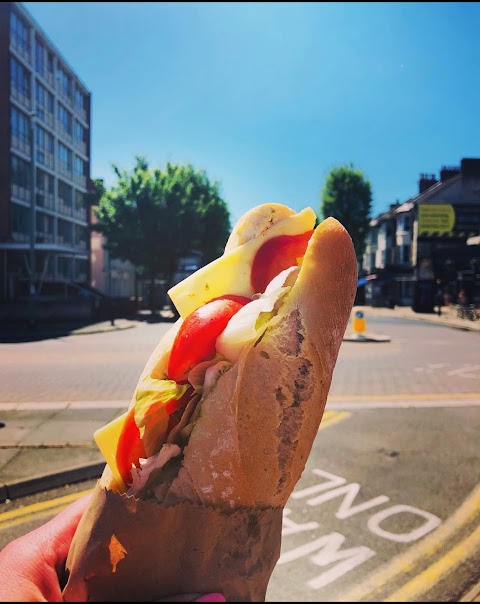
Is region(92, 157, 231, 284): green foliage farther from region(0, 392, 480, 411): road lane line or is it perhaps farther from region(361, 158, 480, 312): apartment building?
region(0, 392, 480, 411): road lane line

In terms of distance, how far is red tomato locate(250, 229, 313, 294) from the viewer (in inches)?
69.2

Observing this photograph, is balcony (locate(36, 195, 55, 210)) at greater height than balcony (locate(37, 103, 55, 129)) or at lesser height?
lesser

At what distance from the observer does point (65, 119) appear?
44.7 meters

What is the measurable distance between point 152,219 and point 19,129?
13.3 meters

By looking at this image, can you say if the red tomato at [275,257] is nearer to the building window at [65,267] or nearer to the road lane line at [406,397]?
the road lane line at [406,397]

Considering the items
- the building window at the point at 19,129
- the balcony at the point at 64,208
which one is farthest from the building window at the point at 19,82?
the balcony at the point at 64,208

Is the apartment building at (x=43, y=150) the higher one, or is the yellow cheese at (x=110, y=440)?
the apartment building at (x=43, y=150)

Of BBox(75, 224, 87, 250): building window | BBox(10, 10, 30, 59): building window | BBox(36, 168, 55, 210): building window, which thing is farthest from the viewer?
BBox(75, 224, 87, 250): building window

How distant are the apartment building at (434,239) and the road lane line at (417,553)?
34.2m

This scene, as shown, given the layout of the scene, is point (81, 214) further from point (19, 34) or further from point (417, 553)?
point (417, 553)

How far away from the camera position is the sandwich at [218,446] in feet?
4.27

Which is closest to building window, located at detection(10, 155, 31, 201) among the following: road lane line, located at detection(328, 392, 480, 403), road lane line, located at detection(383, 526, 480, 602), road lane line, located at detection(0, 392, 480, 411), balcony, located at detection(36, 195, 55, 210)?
balcony, located at detection(36, 195, 55, 210)

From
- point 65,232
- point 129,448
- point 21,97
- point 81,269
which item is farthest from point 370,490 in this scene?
point 81,269

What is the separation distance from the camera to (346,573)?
302 cm
